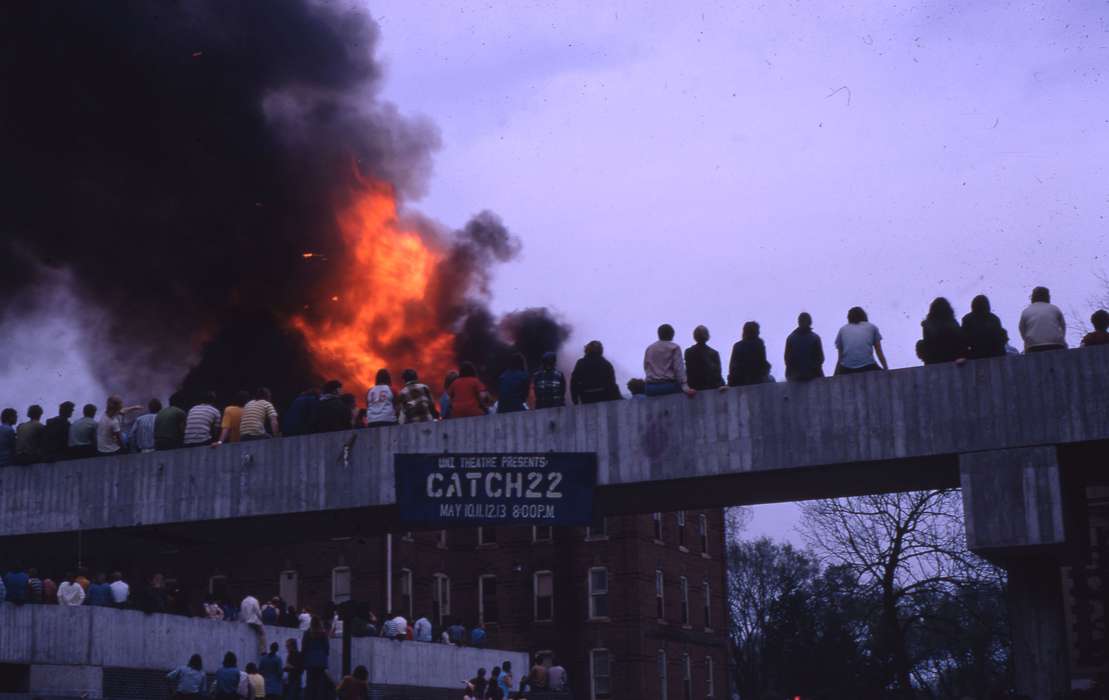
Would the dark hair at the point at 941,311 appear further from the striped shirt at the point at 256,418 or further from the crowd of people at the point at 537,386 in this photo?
the striped shirt at the point at 256,418

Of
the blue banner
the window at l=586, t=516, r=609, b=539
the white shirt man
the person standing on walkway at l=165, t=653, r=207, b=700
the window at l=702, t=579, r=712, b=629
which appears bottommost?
the person standing on walkway at l=165, t=653, r=207, b=700

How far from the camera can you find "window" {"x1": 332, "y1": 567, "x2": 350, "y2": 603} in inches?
2506

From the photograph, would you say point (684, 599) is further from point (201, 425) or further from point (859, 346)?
point (859, 346)

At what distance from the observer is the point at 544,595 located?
65.9 metres

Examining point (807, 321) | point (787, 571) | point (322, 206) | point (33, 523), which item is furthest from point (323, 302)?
point (787, 571)

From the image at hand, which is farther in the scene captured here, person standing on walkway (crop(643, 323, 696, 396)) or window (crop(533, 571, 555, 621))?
window (crop(533, 571, 555, 621))

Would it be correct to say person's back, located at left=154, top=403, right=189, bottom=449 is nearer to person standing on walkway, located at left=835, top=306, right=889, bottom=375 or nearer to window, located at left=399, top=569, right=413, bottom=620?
person standing on walkway, located at left=835, top=306, right=889, bottom=375

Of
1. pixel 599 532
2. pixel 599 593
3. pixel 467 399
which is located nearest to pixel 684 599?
pixel 599 593

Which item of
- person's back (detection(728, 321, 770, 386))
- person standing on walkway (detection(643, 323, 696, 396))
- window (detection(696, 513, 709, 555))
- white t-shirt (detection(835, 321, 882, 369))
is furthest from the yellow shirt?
window (detection(696, 513, 709, 555))

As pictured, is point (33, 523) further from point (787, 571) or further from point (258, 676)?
point (787, 571)

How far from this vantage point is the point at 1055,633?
75.9 feet

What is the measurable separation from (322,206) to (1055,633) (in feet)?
104

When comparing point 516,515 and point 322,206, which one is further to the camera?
point 322,206

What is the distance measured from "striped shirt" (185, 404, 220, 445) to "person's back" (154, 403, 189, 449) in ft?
1.12
